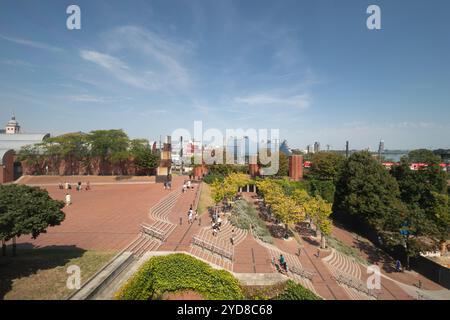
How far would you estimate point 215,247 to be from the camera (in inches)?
565

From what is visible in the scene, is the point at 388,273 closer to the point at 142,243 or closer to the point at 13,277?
the point at 142,243

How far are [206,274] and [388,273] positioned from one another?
49.6 feet

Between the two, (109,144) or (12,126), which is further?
(12,126)

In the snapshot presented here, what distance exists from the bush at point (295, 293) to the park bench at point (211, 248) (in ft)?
15.2

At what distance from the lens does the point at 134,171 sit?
137 ft

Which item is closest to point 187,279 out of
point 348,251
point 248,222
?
point 248,222

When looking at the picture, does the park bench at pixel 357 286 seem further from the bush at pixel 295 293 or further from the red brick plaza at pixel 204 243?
the bush at pixel 295 293

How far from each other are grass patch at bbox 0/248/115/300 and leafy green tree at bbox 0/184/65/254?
1.48 meters

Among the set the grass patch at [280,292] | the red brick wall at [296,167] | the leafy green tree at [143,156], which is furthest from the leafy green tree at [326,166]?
the grass patch at [280,292]

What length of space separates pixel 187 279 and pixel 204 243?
12.5ft

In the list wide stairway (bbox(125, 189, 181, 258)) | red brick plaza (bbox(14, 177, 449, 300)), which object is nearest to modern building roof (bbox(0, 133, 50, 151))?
red brick plaza (bbox(14, 177, 449, 300))

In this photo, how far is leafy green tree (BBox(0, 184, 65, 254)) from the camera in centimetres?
860

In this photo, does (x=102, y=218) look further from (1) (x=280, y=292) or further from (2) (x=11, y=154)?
(2) (x=11, y=154)

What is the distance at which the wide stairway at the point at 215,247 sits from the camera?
1361cm
